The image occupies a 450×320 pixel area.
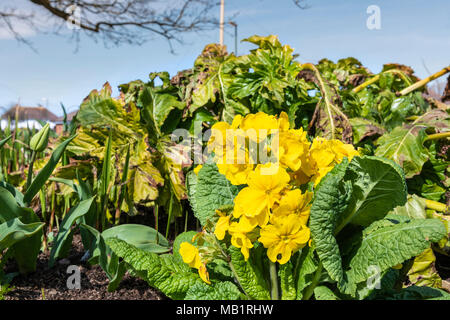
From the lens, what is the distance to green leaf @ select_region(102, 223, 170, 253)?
4.96 feet

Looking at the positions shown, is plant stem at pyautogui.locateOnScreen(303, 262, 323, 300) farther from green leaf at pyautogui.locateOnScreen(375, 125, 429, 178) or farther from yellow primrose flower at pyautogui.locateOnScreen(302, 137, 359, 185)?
green leaf at pyautogui.locateOnScreen(375, 125, 429, 178)

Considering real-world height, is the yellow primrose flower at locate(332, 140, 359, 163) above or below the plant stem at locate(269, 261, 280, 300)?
above

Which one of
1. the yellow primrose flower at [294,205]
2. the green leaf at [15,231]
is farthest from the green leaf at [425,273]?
the green leaf at [15,231]

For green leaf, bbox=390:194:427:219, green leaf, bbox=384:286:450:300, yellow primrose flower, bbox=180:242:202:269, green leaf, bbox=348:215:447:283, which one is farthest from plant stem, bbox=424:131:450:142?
yellow primrose flower, bbox=180:242:202:269

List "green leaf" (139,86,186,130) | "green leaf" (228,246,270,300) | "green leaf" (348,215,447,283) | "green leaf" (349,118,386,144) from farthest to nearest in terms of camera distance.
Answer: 1. "green leaf" (139,86,186,130)
2. "green leaf" (349,118,386,144)
3. "green leaf" (228,246,270,300)
4. "green leaf" (348,215,447,283)

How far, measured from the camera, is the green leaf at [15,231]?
51.1 inches

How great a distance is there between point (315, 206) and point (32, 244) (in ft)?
4.28

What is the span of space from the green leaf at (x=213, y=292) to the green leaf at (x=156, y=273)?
0.06 meters

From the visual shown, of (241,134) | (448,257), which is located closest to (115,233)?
(241,134)

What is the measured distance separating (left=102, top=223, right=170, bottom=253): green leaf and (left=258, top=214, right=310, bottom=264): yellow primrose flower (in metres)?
0.71

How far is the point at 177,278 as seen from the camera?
115 cm

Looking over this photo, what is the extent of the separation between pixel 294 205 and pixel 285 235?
80 mm

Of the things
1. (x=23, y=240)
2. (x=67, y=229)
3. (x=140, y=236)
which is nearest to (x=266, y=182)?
(x=140, y=236)

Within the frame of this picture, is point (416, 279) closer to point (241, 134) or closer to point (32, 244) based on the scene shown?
point (241, 134)
